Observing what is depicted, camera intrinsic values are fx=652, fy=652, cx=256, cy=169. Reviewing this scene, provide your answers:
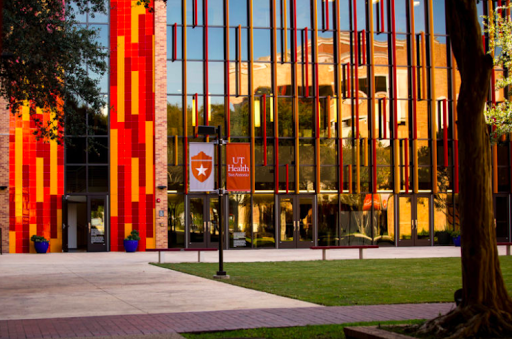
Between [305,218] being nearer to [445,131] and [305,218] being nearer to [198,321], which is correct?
[445,131]

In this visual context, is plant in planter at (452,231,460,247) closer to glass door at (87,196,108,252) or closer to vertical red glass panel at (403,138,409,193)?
vertical red glass panel at (403,138,409,193)

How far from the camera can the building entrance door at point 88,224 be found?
29.7m

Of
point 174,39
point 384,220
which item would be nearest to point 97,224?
point 174,39

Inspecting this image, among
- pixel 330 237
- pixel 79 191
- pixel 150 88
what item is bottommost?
pixel 330 237

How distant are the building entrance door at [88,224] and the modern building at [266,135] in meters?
0.06

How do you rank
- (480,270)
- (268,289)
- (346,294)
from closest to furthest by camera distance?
(480,270) < (346,294) < (268,289)

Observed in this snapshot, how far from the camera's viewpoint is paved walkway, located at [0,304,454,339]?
28.6 feet

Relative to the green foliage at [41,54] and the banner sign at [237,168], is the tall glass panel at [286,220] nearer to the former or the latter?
the banner sign at [237,168]

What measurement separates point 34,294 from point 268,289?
4.81 metres

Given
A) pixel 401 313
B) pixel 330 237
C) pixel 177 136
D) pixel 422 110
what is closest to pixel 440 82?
pixel 422 110

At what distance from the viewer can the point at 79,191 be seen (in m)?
29.8

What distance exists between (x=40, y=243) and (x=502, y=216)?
76.7 feet

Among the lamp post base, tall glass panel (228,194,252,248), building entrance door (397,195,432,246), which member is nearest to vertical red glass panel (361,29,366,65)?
building entrance door (397,195,432,246)

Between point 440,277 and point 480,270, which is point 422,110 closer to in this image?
point 440,277
